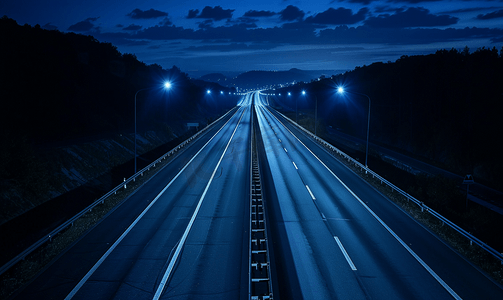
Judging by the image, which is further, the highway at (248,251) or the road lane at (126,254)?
the highway at (248,251)

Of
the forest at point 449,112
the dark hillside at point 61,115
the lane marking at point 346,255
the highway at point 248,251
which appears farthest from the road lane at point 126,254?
the forest at point 449,112

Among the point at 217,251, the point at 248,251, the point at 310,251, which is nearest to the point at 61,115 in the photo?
the point at 217,251

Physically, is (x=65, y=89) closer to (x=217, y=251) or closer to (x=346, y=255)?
(x=217, y=251)

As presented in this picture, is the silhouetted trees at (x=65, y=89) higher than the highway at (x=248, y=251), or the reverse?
the silhouetted trees at (x=65, y=89)

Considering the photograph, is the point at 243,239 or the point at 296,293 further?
the point at 243,239

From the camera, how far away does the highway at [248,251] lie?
11.8 m

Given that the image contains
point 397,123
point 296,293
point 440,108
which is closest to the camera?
point 296,293

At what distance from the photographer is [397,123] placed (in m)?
78.8

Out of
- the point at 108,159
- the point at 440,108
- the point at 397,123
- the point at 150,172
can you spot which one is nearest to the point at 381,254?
Answer: the point at 150,172

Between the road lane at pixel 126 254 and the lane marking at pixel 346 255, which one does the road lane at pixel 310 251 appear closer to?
the lane marking at pixel 346 255

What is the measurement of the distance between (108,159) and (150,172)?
1316cm

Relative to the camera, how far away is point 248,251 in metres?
14.7

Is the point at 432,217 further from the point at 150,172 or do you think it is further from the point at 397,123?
the point at 397,123

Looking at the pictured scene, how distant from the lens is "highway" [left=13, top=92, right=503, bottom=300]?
11805mm
